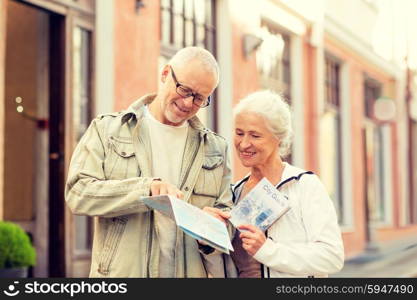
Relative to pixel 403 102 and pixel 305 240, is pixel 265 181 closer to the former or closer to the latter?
pixel 305 240

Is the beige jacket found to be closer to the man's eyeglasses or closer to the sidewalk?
the man's eyeglasses

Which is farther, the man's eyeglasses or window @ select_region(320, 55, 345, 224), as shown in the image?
window @ select_region(320, 55, 345, 224)

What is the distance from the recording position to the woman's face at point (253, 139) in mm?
2918

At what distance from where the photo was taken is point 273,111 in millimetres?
2934

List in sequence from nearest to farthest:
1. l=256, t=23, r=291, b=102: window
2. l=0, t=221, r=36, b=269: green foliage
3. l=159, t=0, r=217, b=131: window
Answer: l=0, t=221, r=36, b=269: green foliage
l=159, t=0, r=217, b=131: window
l=256, t=23, r=291, b=102: window

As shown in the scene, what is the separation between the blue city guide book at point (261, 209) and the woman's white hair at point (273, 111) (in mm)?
240

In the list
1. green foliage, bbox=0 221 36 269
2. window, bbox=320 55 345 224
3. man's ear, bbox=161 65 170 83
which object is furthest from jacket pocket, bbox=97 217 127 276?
window, bbox=320 55 345 224

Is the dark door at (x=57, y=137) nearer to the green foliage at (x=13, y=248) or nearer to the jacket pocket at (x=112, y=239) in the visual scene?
the green foliage at (x=13, y=248)

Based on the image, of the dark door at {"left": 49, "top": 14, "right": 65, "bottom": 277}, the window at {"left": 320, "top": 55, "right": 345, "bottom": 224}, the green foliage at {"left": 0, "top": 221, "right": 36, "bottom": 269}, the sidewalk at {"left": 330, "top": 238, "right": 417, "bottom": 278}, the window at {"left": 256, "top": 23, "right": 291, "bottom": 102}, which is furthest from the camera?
the window at {"left": 320, "top": 55, "right": 345, "bottom": 224}

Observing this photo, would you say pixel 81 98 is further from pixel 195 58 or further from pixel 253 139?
pixel 195 58

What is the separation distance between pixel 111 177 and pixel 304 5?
933cm

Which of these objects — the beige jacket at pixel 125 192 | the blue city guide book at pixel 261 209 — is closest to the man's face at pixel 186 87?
the beige jacket at pixel 125 192

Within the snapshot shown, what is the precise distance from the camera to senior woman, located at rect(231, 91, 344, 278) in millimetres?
2766

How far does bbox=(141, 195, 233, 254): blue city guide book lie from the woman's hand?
184 mm
